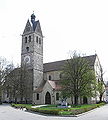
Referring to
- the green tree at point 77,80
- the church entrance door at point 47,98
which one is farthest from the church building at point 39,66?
the green tree at point 77,80

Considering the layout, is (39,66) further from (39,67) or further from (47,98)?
(47,98)

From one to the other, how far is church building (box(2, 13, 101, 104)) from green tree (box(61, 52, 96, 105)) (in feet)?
39.4

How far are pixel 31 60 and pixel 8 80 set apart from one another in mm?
9153

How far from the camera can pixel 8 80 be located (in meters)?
50.5

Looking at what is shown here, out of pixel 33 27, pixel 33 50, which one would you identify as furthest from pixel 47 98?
pixel 33 27

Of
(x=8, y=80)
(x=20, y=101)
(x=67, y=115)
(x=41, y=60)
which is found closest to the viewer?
(x=67, y=115)

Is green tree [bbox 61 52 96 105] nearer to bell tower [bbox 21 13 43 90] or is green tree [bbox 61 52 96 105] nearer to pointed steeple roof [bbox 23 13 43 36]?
bell tower [bbox 21 13 43 90]

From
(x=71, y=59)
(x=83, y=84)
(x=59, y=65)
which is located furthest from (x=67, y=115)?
(x=59, y=65)

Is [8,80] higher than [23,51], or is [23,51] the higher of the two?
[23,51]

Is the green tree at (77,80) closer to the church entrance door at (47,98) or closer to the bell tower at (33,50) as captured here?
the church entrance door at (47,98)

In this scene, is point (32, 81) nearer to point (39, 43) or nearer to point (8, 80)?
point (8, 80)

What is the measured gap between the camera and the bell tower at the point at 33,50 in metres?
54.2

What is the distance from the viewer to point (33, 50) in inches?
2144

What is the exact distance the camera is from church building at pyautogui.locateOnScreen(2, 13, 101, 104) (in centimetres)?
5050
